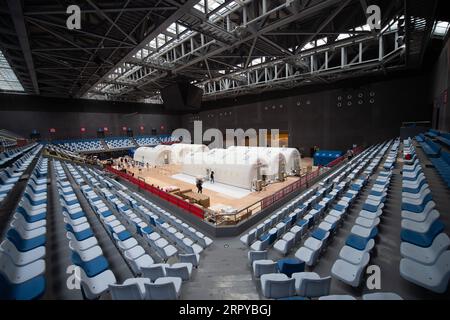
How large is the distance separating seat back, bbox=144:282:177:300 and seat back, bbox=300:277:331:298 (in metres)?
2.13

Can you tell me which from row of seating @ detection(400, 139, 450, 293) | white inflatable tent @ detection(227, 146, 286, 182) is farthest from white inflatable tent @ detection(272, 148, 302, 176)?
row of seating @ detection(400, 139, 450, 293)

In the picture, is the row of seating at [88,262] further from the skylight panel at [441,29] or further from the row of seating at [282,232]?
the skylight panel at [441,29]

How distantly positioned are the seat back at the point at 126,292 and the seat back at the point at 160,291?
0.14m

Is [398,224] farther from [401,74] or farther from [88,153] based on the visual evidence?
[88,153]

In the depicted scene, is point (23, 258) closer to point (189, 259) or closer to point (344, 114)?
point (189, 259)

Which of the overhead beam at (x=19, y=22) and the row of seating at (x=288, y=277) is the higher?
the overhead beam at (x=19, y=22)

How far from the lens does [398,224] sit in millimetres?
5488

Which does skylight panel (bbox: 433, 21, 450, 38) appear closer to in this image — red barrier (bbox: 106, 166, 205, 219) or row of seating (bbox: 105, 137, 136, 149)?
red barrier (bbox: 106, 166, 205, 219)

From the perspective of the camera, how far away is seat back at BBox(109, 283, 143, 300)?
301cm

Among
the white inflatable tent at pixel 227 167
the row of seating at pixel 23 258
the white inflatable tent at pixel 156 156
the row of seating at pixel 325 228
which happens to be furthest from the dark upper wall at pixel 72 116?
the row of seating at pixel 325 228

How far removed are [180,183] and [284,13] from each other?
14.2 m

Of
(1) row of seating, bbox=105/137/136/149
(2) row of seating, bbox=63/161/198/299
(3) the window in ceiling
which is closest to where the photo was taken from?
(2) row of seating, bbox=63/161/198/299

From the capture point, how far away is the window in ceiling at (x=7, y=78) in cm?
1457
